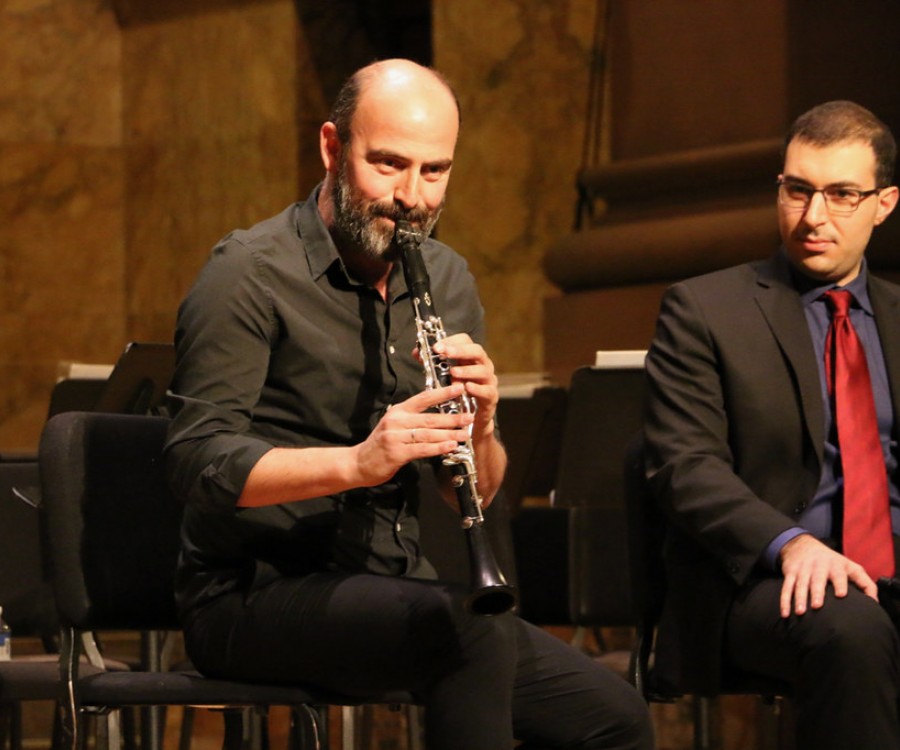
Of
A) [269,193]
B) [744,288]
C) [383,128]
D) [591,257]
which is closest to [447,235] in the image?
[269,193]

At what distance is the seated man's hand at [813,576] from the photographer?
2.75 metres

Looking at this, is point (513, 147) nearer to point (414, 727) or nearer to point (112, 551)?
point (414, 727)

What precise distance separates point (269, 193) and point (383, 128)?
15.7 feet

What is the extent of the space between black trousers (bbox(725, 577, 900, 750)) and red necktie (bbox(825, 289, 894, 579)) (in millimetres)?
182

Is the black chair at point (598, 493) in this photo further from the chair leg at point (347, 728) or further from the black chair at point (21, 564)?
the black chair at point (21, 564)

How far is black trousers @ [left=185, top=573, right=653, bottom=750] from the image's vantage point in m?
2.39

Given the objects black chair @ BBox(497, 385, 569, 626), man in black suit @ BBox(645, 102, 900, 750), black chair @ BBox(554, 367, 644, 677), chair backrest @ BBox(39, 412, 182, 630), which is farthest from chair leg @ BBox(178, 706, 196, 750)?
man in black suit @ BBox(645, 102, 900, 750)

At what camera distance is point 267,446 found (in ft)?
8.32

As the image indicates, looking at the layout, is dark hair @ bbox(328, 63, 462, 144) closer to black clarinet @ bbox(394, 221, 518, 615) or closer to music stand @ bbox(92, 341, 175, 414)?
black clarinet @ bbox(394, 221, 518, 615)

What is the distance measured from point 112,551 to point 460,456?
77cm

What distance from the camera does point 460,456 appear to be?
2477 mm

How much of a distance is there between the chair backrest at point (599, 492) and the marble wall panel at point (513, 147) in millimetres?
2606

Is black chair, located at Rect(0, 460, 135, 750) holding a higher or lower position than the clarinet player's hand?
lower

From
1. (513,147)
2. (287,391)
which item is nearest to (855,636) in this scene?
(287,391)
